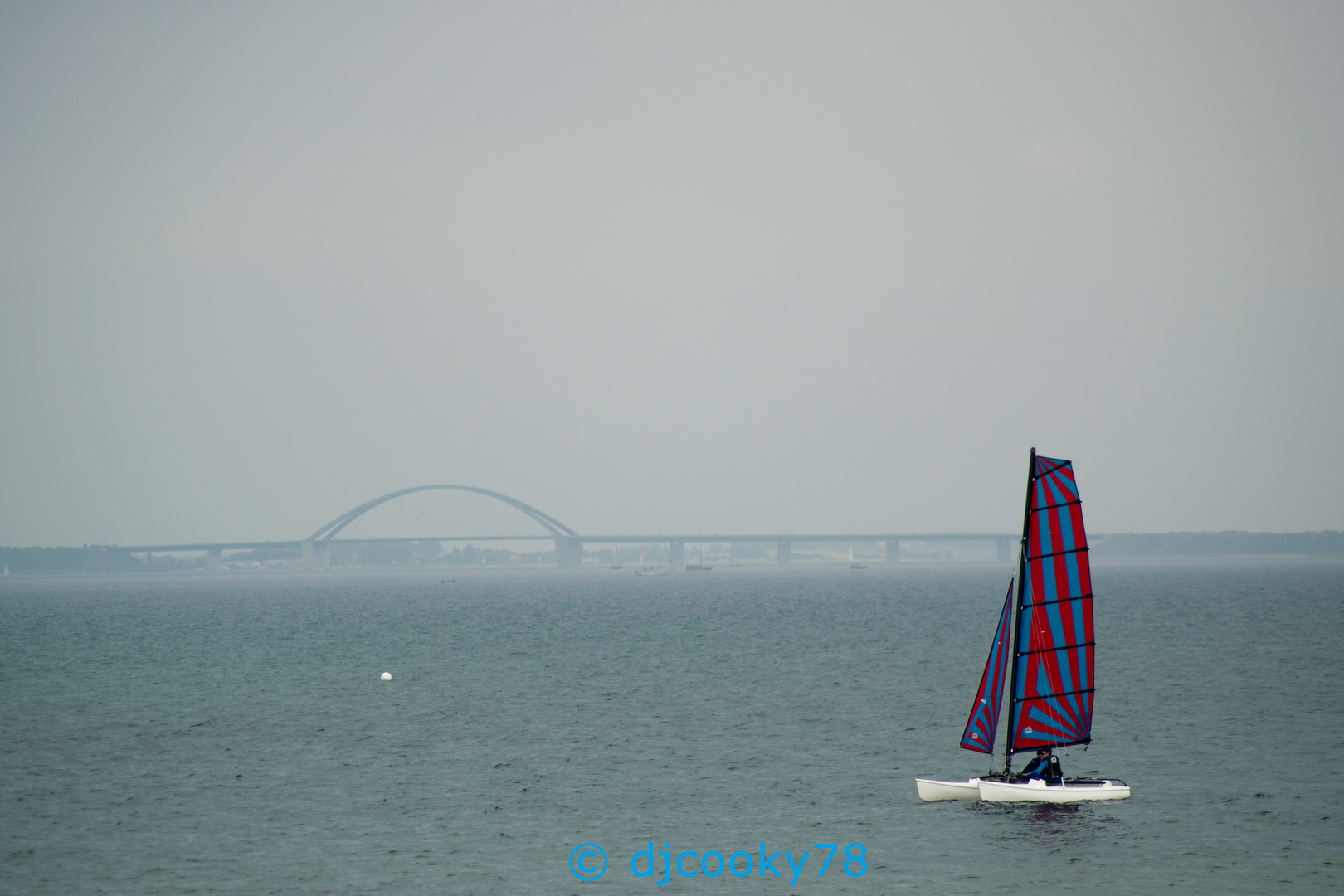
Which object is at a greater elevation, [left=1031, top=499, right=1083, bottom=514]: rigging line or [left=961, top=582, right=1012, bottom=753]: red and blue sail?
[left=1031, top=499, right=1083, bottom=514]: rigging line

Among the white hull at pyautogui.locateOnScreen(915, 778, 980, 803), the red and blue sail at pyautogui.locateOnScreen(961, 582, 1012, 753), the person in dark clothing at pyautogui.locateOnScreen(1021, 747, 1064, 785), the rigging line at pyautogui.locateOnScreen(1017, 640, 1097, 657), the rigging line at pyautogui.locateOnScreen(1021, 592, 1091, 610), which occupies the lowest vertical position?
the white hull at pyautogui.locateOnScreen(915, 778, 980, 803)

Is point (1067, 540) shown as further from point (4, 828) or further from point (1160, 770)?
point (4, 828)

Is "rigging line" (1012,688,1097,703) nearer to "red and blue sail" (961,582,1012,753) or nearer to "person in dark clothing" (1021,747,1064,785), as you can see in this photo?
"red and blue sail" (961,582,1012,753)

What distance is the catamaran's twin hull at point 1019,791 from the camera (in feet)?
91.1

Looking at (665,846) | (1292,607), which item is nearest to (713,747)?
(665,846)

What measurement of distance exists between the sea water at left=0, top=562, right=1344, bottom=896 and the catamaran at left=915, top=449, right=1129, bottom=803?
657 mm

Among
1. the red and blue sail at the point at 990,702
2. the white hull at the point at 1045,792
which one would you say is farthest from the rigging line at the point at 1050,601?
the white hull at the point at 1045,792

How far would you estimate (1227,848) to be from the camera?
2433 cm

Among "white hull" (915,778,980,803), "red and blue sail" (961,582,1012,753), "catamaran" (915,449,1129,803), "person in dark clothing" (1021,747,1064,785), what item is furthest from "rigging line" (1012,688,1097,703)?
"white hull" (915,778,980,803)

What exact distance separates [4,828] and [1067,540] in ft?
82.4

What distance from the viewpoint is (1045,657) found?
27.5m

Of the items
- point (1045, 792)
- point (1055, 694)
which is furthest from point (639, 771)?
point (1055, 694)

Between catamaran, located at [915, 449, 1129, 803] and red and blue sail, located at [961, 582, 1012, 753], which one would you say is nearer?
catamaran, located at [915, 449, 1129, 803]

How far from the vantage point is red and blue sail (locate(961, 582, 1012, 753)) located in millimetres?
27453
